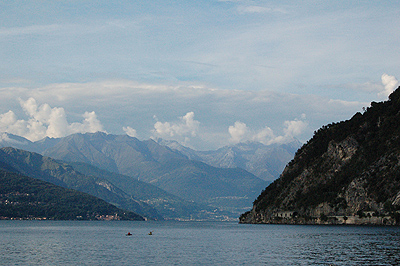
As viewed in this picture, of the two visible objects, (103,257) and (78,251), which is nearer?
(103,257)

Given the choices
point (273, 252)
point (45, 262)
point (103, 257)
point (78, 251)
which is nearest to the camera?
point (45, 262)

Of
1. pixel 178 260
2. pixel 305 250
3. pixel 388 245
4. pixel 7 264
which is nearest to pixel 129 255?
pixel 178 260

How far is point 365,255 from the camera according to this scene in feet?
377

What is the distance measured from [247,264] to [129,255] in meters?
36.7

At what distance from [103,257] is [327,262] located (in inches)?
2160

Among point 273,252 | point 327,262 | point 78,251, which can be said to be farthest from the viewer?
point 78,251

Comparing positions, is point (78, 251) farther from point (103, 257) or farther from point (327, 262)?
point (327, 262)

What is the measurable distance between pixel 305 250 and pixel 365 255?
21.9 metres

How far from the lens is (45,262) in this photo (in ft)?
371

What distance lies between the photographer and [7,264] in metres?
108

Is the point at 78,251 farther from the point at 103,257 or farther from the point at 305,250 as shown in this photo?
the point at 305,250

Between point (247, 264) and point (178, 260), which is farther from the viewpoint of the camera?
point (178, 260)

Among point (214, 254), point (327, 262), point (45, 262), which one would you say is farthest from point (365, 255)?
point (45, 262)

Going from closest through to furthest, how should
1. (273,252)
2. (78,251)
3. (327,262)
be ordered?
(327,262) < (273,252) < (78,251)
